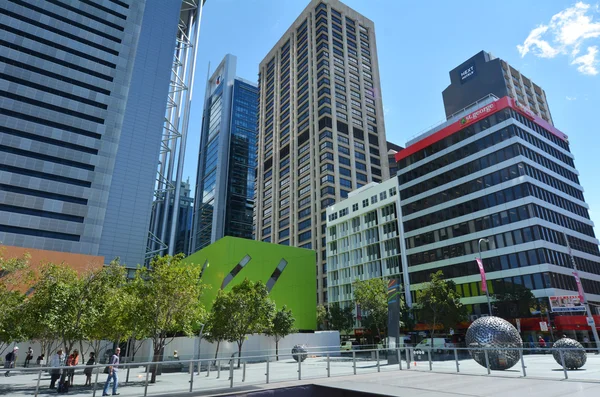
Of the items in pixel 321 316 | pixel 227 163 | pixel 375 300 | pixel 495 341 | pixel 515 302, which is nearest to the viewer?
pixel 495 341

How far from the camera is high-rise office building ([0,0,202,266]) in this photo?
71.2 metres

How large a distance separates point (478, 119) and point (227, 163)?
368 feet

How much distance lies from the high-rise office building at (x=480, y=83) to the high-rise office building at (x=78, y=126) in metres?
74.3

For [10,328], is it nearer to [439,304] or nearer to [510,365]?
[510,365]

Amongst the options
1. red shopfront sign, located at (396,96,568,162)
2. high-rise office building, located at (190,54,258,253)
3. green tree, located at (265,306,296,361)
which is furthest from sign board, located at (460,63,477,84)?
high-rise office building, located at (190,54,258,253)

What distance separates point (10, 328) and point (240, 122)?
145456 mm

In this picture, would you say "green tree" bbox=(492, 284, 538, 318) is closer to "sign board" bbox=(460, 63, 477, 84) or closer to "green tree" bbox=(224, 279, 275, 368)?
"green tree" bbox=(224, 279, 275, 368)

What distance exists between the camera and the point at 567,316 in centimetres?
4347

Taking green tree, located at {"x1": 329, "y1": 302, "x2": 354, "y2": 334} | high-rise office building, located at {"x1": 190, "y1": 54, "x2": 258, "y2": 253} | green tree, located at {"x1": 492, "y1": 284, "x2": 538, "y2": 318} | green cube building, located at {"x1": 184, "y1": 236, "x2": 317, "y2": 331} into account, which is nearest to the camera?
green tree, located at {"x1": 492, "y1": 284, "x2": 538, "y2": 318}

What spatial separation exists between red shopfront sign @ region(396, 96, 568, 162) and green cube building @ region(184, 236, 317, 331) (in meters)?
28.1

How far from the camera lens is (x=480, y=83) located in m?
Result: 87.8

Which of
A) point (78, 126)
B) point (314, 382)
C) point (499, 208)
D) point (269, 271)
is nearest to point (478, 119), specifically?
point (499, 208)

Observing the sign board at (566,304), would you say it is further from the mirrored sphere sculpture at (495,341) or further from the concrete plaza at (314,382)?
the concrete plaza at (314,382)

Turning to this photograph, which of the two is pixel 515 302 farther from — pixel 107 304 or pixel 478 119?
pixel 107 304
